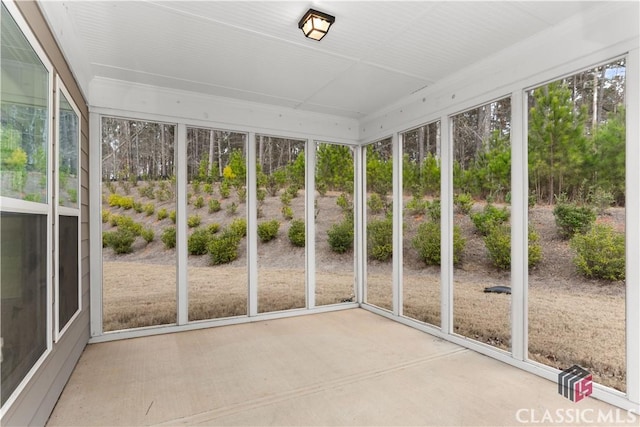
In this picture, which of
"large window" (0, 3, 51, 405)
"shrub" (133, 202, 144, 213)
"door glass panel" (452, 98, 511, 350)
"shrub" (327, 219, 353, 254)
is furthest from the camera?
"shrub" (327, 219, 353, 254)

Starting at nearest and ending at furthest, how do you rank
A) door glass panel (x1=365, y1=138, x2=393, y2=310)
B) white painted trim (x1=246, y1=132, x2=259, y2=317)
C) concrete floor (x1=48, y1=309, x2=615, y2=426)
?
concrete floor (x1=48, y1=309, x2=615, y2=426)
white painted trim (x1=246, y1=132, x2=259, y2=317)
door glass panel (x1=365, y1=138, x2=393, y2=310)

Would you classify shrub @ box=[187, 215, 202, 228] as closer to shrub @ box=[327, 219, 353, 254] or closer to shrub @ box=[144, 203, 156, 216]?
shrub @ box=[144, 203, 156, 216]

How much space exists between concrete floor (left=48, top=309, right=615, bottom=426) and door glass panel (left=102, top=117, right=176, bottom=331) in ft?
1.24

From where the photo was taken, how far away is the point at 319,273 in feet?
15.9

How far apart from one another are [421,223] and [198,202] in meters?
2.69

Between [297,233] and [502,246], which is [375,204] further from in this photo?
[502,246]

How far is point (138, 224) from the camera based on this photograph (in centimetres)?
384

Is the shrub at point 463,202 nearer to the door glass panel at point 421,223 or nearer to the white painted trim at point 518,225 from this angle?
the door glass panel at point 421,223

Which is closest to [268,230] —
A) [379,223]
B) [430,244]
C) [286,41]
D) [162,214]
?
[162,214]

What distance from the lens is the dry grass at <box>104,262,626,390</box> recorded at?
256 centimetres

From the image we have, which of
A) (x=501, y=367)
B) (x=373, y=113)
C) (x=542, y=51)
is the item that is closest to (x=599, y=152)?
(x=542, y=51)

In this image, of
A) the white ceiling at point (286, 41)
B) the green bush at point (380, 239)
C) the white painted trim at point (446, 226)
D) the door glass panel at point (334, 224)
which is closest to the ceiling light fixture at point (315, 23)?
the white ceiling at point (286, 41)

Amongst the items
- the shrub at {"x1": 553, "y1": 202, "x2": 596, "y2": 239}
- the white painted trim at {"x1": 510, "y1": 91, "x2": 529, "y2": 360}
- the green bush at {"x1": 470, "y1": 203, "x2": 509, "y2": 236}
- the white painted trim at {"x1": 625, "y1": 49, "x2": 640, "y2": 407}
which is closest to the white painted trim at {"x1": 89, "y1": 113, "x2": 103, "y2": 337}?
the green bush at {"x1": 470, "y1": 203, "x2": 509, "y2": 236}

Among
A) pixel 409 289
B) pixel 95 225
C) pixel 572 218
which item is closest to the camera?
pixel 572 218
